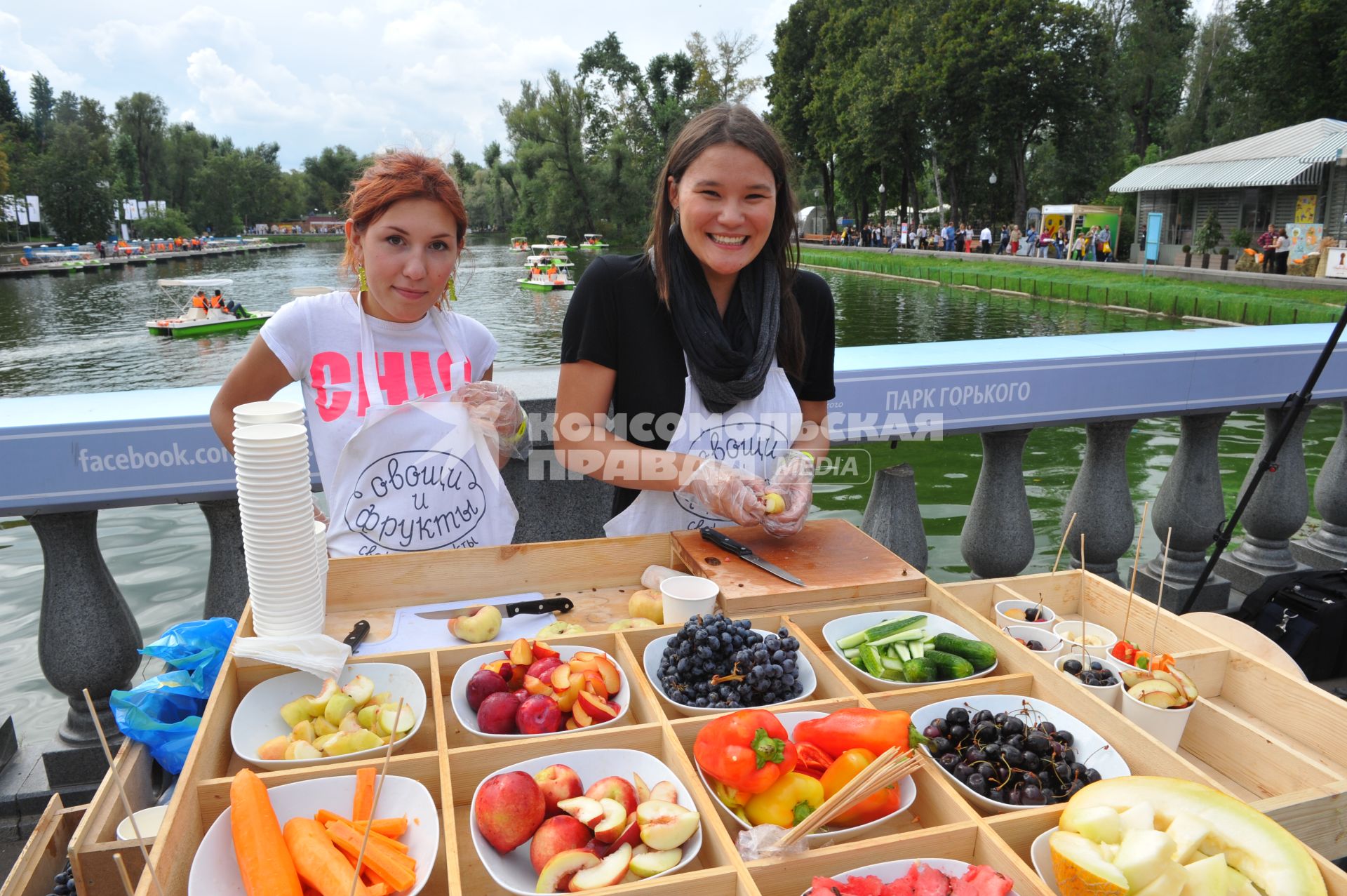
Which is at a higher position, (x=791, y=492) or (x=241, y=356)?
(x=791, y=492)

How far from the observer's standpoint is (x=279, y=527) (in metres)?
1.69

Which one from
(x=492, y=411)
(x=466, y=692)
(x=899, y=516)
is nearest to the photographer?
(x=466, y=692)

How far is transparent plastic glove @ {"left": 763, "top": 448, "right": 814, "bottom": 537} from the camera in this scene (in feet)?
7.91

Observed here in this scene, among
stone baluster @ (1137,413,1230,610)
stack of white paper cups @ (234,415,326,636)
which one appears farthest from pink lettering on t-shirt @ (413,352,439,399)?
stone baluster @ (1137,413,1230,610)

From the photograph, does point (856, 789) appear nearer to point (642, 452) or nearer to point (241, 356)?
point (642, 452)

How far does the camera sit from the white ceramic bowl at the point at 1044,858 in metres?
1.28

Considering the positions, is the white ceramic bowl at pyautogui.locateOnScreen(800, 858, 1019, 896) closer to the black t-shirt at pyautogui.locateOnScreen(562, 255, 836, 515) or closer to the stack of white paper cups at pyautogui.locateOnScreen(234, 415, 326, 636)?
the stack of white paper cups at pyautogui.locateOnScreen(234, 415, 326, 636)

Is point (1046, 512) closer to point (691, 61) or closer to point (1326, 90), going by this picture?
point (1326, 90)

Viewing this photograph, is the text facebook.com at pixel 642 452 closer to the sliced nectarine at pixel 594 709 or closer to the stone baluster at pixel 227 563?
the stone baluster at pixel 227 563

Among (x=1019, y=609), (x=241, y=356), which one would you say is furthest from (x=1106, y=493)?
(x=241, y=356)

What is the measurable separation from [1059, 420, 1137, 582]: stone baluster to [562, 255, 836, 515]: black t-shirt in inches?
74.0

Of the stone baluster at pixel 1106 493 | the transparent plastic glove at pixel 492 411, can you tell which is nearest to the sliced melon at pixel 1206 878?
the transparent plastic glove at pixel 492 411

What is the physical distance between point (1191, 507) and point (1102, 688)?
107 inches

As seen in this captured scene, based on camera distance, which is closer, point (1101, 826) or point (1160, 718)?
point (1101, 826)
